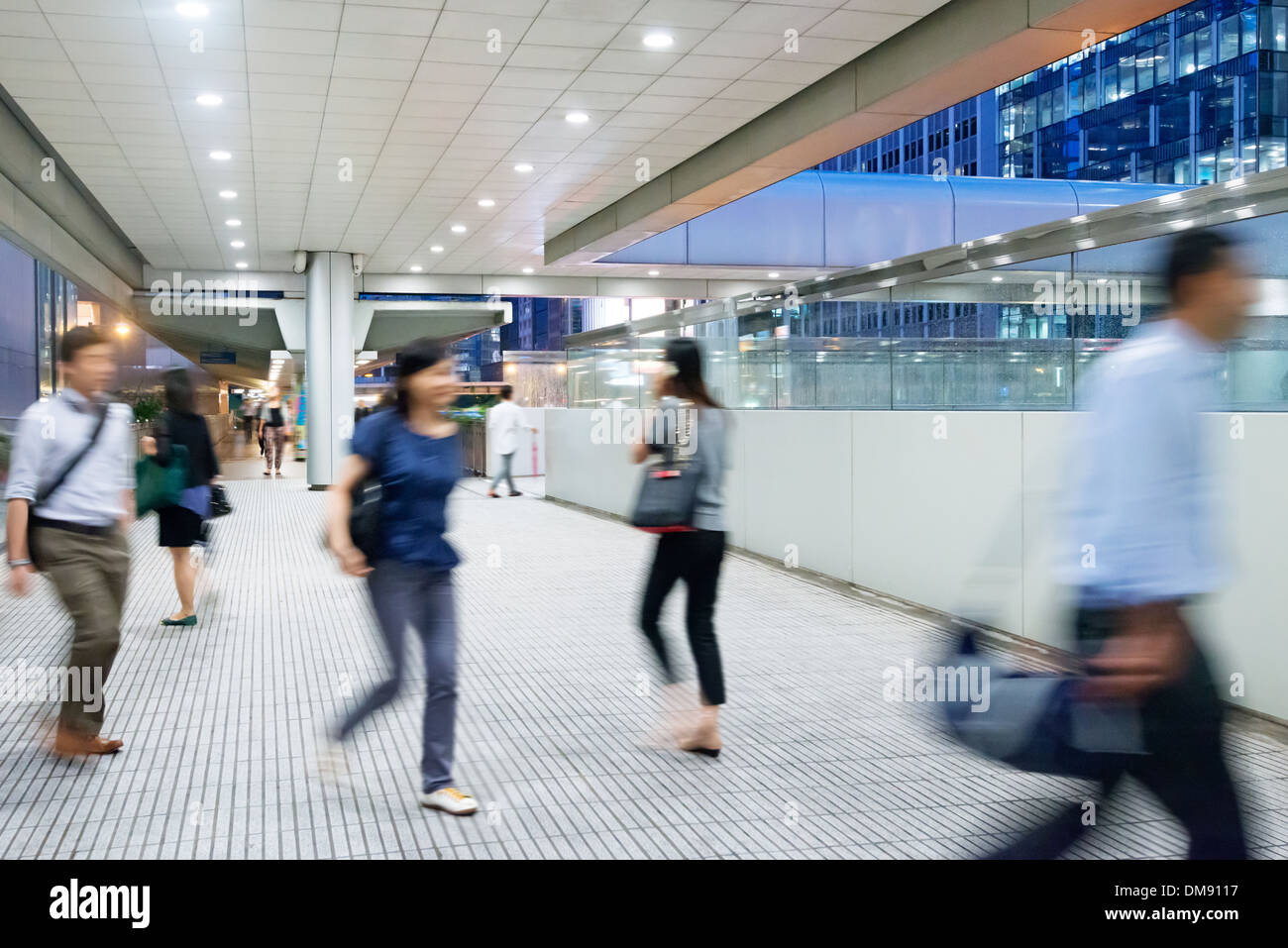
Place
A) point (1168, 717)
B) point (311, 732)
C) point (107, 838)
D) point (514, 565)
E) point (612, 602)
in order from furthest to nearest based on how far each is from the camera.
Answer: point (514, 565) < point (612, 602) < point (311, 732) < point (107, 838) < point (1168, 717)

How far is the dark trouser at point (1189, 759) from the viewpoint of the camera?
260cm

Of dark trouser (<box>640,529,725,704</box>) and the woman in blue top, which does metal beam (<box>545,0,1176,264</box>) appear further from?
the woman in blue top

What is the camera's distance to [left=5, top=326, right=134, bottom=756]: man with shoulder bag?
4.66 m

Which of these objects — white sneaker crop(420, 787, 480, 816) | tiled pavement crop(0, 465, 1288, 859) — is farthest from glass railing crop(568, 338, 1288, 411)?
white sneaker crop(420, 787, 480, 816)

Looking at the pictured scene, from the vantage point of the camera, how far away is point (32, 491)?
4664 mm

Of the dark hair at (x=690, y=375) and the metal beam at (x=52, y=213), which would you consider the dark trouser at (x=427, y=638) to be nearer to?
the dark hair at (x=690, y=375)

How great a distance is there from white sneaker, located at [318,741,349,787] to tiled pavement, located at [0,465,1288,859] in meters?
0.07

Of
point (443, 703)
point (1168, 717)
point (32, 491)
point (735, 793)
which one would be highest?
point (32, 491)

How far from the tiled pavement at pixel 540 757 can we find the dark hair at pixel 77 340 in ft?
5.77

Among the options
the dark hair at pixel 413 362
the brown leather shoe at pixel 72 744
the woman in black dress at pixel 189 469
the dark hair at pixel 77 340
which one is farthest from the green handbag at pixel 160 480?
the dark hair at pixel 413 362

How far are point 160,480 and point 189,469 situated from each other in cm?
23
